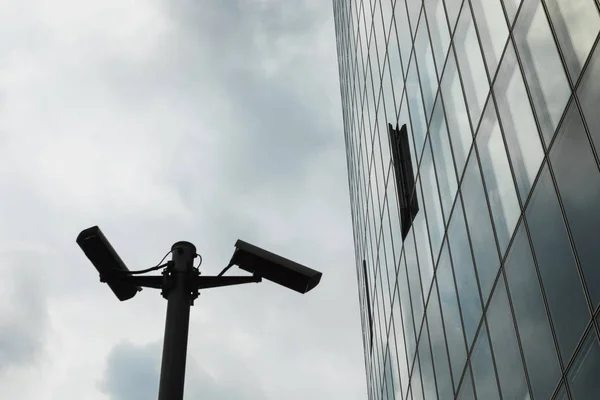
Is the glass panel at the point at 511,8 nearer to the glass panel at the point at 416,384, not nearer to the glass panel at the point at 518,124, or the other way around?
the glass panel at the point at 518,124

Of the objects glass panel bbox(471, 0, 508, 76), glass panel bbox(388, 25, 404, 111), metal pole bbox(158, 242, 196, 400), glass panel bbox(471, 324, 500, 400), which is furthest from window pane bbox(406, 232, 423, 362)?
metal pole bbox(158, 242, 196, 400)

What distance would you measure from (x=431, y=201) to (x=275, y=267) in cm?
1628

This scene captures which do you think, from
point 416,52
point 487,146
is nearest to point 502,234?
point 487,146

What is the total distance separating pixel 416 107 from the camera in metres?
24.3

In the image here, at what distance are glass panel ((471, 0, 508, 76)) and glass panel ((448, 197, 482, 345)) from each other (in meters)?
4.06

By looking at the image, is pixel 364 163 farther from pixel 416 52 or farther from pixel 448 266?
pixel 448 266

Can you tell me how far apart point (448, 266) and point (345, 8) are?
2771 cm

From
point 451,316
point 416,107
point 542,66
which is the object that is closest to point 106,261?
point 542,66

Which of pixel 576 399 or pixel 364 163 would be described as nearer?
pixel 576 399

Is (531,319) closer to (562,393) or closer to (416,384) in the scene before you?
(562,393)

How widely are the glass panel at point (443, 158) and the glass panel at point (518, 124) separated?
4.09 meters

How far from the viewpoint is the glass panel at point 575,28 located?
11852mm

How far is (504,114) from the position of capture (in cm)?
1583

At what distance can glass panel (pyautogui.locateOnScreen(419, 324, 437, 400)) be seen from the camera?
22.5 metres
